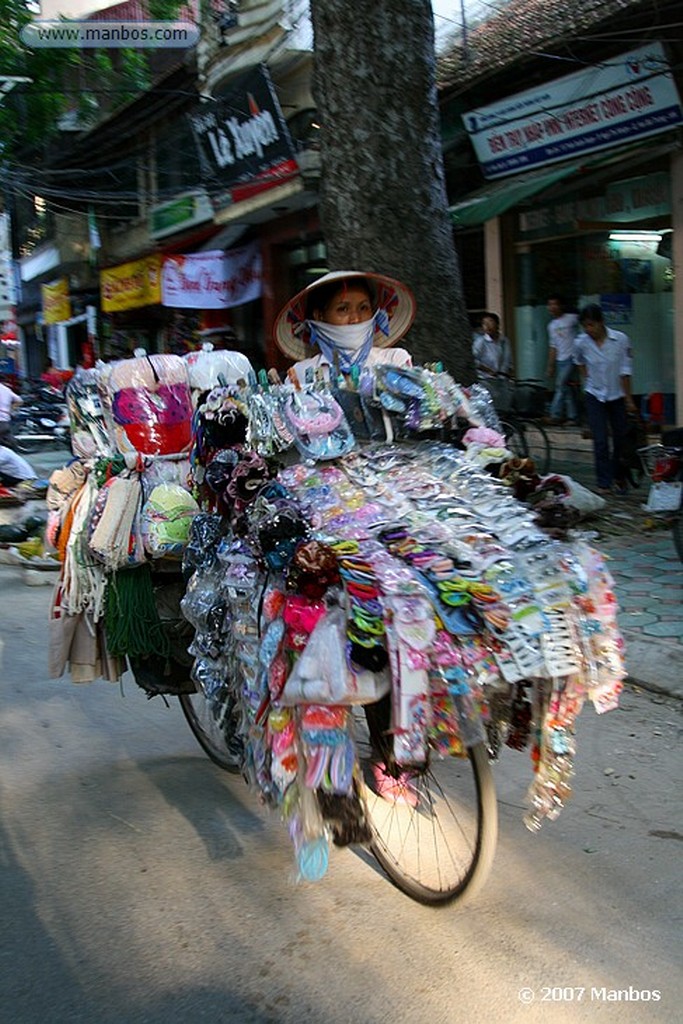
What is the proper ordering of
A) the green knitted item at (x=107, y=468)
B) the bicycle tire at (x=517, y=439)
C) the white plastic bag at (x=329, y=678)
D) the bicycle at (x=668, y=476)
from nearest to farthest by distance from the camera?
the white plastic bag at (x=329, y=678), the green knitted item at (x=107, y=468), the bicycle at (x=668, y=476), the bicycle tire at (x=517, y=439)

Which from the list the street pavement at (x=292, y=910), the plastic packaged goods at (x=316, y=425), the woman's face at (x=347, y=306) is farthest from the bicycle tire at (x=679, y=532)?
the plastic packaged goods at (x=316, y=425)

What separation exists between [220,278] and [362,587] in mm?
14935

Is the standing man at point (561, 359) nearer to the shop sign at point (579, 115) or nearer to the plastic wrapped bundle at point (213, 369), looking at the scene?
the shop sign at point (579, 115)

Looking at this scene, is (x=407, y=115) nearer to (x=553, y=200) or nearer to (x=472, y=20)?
(x=553, y=200)

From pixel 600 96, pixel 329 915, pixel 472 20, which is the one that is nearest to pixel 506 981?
pixel 329 915

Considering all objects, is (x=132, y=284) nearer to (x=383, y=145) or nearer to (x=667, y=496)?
(x=383, y=145)

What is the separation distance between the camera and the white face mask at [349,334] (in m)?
3.47

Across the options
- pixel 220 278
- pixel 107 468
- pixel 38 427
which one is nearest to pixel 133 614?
pixel 107 468

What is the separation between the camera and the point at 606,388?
27.7 feet

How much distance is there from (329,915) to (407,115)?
5636 mm

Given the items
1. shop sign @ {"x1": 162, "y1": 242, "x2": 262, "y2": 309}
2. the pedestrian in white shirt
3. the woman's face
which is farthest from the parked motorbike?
the woman's face

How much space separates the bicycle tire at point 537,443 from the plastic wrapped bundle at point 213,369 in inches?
254

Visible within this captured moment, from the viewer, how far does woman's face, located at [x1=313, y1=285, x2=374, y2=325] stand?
3.54 meters

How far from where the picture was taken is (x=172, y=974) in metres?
2.54
